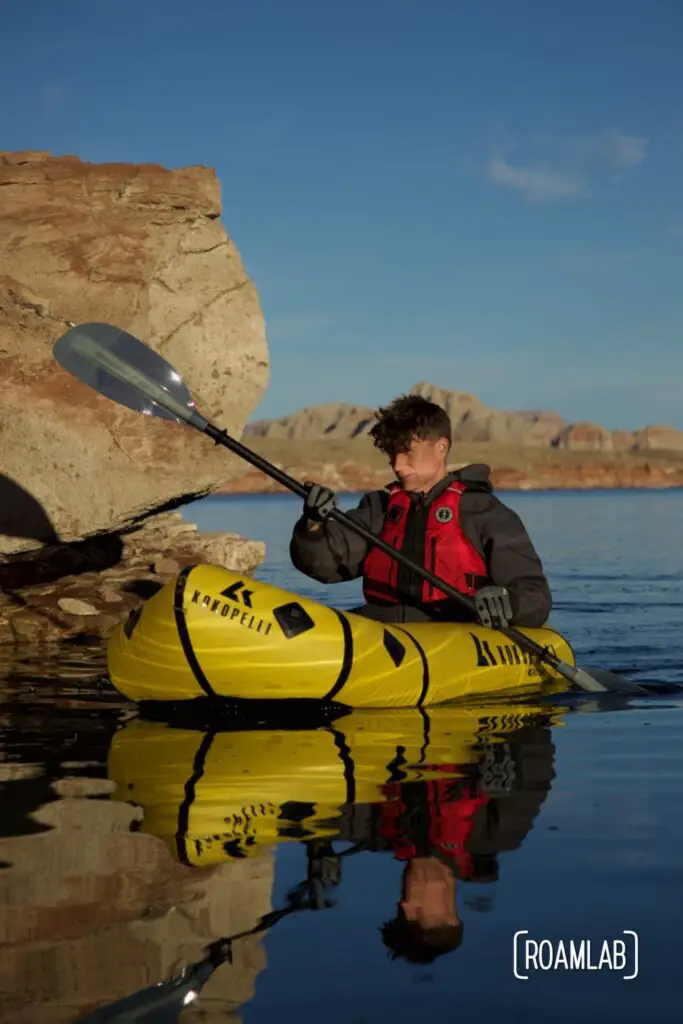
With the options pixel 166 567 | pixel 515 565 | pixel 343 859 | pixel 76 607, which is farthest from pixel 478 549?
pixel 166 567

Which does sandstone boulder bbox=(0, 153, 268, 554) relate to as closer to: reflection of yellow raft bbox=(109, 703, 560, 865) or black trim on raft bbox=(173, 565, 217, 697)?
reflection of yellow raft bbox=(109, 703, 560, 865)

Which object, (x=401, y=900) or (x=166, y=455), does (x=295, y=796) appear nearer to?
(x=401, y=900)

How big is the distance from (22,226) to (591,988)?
26.6ft

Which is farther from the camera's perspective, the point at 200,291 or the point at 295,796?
the point at 200,291

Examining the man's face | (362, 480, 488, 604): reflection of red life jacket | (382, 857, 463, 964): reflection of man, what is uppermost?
the man's face

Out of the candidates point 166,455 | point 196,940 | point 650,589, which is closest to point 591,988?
point 196,940

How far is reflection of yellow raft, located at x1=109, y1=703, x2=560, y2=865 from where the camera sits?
3.91 meters

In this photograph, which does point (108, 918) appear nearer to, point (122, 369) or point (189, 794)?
point (189, 794)

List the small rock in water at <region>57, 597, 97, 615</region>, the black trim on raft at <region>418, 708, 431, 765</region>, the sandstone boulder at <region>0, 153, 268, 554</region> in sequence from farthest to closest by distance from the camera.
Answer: the small rock in water at <region>57, 597, 97, 615</region>
the sandstone boulder at <region>0, 153, 268, 554</region>
the black trim on raft at <region>418, 708, 431, 765</region>

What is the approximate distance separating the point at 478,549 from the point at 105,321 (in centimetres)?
371

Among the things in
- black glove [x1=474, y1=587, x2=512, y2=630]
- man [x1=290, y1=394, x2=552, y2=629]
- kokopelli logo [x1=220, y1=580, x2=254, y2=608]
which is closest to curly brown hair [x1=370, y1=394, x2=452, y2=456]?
man [x1=290, y1=394, x2=552, y2=629]

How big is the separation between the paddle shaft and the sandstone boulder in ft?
7.10

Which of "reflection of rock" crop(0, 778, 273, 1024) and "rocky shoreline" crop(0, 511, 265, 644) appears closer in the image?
"reflection of rock" crop(0, 778, 273, 1024)

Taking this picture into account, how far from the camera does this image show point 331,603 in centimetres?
1291
